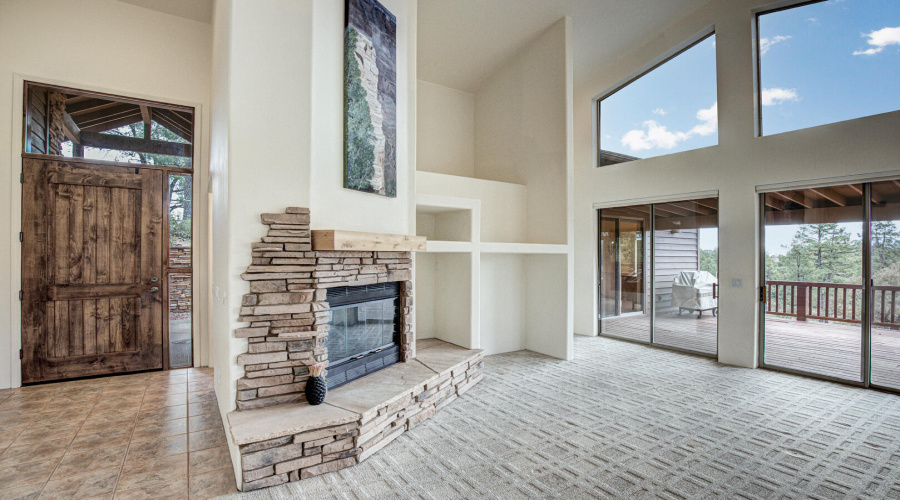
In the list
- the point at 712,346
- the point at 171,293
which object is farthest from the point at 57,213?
the point at 712,346

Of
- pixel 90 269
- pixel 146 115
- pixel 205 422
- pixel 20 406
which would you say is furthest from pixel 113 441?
pixel 146 115

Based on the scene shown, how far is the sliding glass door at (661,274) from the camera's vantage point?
5.20 metres

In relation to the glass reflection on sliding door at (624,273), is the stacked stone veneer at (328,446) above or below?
below

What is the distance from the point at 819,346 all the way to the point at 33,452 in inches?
277

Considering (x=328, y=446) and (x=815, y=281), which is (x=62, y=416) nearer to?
(x=328, y=446)

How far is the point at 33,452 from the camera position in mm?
2656

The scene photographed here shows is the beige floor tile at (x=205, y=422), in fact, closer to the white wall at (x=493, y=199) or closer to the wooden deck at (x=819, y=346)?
the white wall at (x=493, y=199)

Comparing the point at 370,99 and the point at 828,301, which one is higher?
the point at 370,99

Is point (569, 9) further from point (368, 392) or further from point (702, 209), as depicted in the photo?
point (368, 392)

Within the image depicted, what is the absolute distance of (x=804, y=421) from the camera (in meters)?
3.23

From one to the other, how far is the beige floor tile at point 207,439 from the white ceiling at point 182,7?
4.17m

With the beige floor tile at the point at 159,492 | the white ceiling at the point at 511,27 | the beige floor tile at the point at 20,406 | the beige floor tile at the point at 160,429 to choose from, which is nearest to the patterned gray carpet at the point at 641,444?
the beige floor tile at the point at 159,492

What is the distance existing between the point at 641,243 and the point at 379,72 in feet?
14.8

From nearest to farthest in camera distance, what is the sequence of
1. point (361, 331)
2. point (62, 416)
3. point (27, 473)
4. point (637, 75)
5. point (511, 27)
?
point (27, 473) → point (62, 416) → point (361, 331) → point (511, 27) → point (637, 75)
